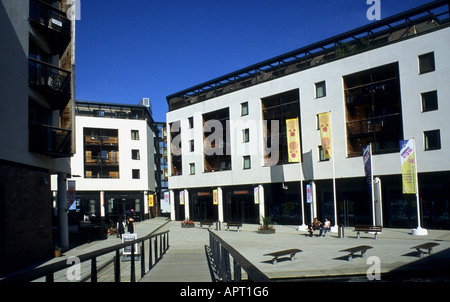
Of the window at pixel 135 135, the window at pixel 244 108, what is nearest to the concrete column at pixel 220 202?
the window at pixel 244 108

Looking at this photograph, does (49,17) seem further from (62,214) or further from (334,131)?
(334,131)

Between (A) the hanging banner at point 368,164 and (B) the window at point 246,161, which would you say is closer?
(A) the hanging banner at point 368,164

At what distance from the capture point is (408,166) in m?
27.0

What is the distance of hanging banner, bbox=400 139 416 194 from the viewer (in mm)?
26688

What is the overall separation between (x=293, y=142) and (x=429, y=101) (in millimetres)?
11152

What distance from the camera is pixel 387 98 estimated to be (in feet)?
104

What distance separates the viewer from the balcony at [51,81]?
17.7m

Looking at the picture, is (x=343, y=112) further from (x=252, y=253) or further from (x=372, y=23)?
(x=252, y=253)

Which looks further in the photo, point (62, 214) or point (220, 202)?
point (220, 202)

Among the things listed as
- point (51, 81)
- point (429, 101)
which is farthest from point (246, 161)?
point (51, 81)

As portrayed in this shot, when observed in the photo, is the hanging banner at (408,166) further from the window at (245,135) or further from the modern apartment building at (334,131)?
the window at (245,135)

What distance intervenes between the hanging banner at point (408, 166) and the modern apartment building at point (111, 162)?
38118 mm

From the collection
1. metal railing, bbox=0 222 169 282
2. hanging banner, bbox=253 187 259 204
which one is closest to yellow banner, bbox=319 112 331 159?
hanging banner, bbox=253 187 259 204
